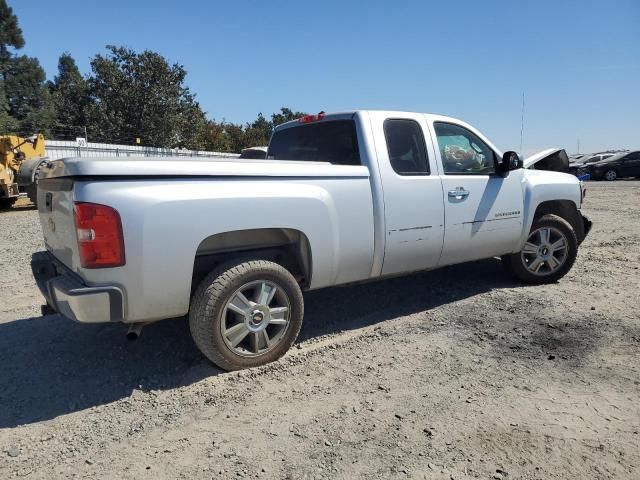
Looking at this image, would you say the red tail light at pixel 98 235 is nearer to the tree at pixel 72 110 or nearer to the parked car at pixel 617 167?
the parked car at pixel 617 167

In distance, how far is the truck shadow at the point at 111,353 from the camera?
3.15 m

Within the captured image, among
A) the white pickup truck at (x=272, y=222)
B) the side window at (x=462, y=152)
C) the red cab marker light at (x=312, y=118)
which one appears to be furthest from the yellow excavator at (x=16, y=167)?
the side window at (x=462, y=152)

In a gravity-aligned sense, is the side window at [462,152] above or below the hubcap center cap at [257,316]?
above

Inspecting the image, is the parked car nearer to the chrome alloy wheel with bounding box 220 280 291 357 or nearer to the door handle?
the door handle

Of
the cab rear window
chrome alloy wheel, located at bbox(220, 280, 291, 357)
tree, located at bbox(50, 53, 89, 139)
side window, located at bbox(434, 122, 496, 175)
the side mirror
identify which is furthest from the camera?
tree, located at bbox(50, 53, 89, 139)

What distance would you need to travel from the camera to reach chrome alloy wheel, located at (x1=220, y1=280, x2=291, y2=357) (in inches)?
131

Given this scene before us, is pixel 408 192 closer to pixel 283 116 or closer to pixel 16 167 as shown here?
pixel 16 167

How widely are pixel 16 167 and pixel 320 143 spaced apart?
43.2 feet

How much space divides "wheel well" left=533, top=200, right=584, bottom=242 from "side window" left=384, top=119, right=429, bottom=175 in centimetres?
209

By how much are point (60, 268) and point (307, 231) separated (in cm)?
180

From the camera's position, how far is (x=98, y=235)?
277cm

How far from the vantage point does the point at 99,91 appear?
124 ft

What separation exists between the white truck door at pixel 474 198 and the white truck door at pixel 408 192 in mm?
148

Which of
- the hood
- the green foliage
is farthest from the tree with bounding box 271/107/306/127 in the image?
the hood
